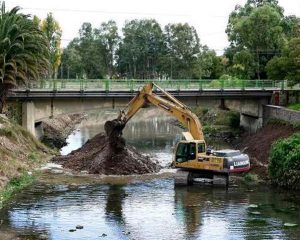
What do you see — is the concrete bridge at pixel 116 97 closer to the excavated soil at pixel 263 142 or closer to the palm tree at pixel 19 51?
the palm tree at pixel 19 51

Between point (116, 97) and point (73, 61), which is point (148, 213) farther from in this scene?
point (73, 61)

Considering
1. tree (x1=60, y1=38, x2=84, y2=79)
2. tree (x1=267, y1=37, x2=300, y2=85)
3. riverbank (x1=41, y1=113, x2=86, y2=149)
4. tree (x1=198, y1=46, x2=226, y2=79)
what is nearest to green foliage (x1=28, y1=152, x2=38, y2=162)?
riverbank (x1=41, y1=113, x2=86, y2=149)

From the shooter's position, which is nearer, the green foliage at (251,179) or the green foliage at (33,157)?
the green foliage at (251,179)

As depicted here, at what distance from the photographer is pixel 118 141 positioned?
150 ft

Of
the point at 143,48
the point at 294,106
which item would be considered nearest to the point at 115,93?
the point at 294,106

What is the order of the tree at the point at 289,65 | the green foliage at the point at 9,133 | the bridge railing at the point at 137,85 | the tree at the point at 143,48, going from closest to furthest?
the green foliage at the point at 9,133, the bridge railing at the point at 137,85, the tree at the point at 289,65, the tree at the point at 143,48

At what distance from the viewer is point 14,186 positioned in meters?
37.5

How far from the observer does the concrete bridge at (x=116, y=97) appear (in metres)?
55.7

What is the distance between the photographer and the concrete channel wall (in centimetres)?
5200

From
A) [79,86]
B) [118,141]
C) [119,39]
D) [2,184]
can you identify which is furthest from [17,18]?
[119,39]

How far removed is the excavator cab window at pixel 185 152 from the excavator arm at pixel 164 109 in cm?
207

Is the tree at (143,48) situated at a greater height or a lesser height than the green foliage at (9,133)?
greater

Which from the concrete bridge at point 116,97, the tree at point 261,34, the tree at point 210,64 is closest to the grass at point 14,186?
the concrete bridge at point 116,97

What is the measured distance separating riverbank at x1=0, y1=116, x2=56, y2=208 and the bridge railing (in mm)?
5811
